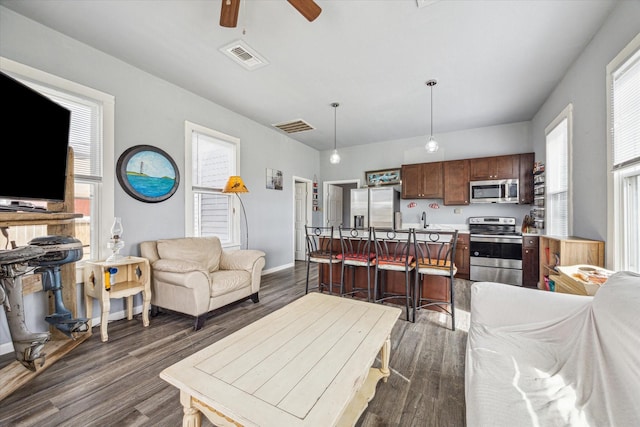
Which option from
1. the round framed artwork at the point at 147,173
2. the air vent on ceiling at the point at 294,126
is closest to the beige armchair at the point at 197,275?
the round framed artwork at the point at 147,173

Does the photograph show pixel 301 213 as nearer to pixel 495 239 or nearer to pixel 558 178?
pixel 495 239

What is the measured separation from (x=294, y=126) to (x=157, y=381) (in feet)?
13.9

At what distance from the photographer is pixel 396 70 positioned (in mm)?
2951

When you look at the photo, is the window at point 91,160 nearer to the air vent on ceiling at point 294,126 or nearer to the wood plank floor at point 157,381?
the wood plank floor at point 157,381

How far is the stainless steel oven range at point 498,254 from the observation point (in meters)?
4.05

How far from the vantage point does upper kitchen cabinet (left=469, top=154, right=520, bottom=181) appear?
4395 mm

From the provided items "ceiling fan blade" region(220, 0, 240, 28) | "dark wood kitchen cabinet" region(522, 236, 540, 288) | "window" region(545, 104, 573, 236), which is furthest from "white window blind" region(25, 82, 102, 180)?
"dark wood kitchen cabinet" region(522, 236, 540, 288)

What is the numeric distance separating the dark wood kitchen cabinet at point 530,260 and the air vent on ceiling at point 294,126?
4139 millimetres

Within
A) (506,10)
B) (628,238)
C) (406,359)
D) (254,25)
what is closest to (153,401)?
(406,359)

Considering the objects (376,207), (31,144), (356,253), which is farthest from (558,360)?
(376,207)

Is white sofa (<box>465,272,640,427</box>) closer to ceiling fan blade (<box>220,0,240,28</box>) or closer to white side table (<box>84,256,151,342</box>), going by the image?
ceiling fan blade (<box>220,0,240,28</box>)

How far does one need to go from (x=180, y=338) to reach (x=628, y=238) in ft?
12.6

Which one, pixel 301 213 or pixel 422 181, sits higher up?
pixel 422 181

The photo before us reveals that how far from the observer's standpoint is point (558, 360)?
1.27m
